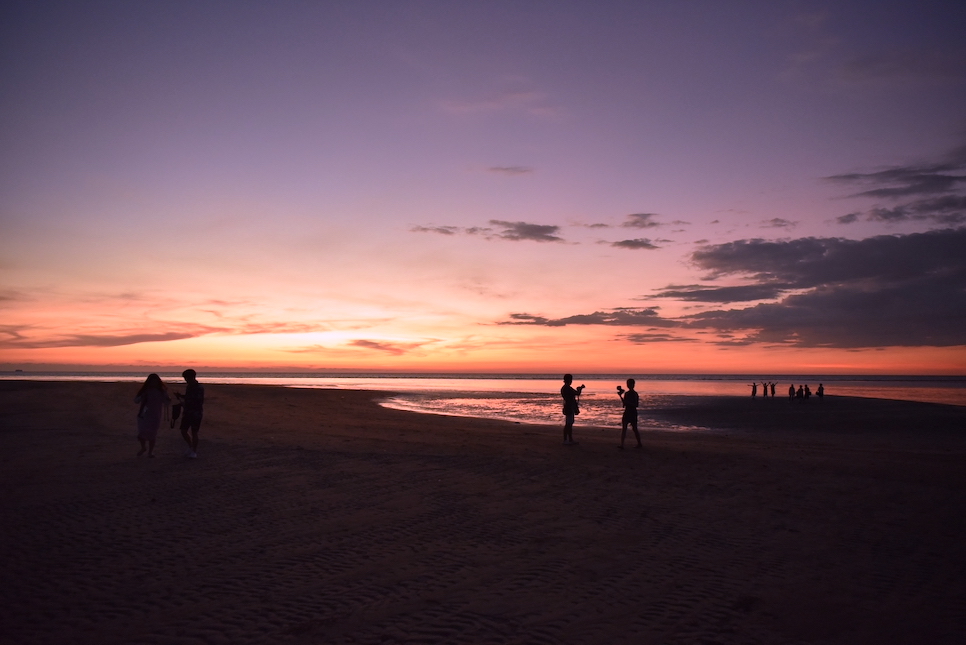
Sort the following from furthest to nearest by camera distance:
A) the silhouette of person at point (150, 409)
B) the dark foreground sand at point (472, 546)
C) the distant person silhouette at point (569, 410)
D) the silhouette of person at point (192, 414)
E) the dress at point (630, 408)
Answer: the distant person silhouette at point (569, 410), the dress at point (630, 408), the silhouette of person at point (192, 414), the silhouette of person at point (150, 409), the dark foreground sand at point (472, 546)

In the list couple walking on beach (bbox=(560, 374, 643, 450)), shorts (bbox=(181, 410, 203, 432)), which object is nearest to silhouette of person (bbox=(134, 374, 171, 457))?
shorts (bbox=(181, 410, 203, 432))

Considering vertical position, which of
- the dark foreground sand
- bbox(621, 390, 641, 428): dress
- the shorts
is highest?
bbox(621, 390, 641, 428): dress

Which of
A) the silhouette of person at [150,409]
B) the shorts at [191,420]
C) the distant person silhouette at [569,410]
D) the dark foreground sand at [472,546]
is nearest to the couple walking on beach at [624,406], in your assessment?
the distant person silhouette at [569,410]

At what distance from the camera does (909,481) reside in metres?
13.9

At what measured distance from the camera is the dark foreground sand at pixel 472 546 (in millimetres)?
6102

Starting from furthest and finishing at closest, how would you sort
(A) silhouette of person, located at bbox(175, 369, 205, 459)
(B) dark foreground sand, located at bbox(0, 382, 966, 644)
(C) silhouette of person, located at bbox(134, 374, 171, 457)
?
(A) silhouette of person, located at bbox(175, 369, 205, 459) → (C) silhouette of person, located at bbox(134, 374, 171, 457) → (B) dark foreground sand, located at bbox(0, 382, 966, 644)

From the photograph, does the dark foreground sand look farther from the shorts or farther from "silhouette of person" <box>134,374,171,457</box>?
the shorts

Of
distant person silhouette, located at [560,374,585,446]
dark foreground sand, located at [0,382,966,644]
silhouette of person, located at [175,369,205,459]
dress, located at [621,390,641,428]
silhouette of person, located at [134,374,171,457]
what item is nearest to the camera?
dark foreground sand, located at [0,382,966,644]

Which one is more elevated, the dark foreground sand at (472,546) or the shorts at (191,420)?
the shorts at (191,420)

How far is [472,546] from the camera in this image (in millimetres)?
8570

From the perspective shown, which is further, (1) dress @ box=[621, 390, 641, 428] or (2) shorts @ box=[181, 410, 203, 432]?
(1) dress @ box=[621, 390, 641, 428]

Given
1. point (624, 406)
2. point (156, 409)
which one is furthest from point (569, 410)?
point (156, 409)

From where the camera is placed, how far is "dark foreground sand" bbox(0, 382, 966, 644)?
20.0 feet

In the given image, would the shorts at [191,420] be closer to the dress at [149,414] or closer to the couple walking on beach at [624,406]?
the dress at [149,414]
